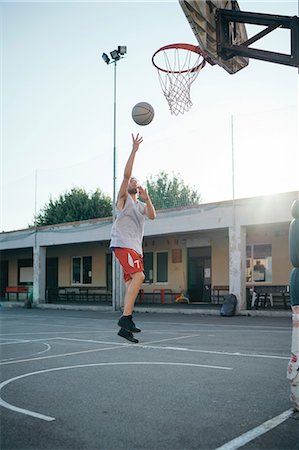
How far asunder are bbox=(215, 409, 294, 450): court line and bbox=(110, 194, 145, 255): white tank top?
2.77 m

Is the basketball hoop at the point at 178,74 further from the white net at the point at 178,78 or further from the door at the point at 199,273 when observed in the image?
the door at the point at 199,273

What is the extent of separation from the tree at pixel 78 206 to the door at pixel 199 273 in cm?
2018

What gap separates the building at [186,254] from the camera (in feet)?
55.2

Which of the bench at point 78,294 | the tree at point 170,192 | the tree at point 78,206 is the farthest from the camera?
the tree at point 78,206

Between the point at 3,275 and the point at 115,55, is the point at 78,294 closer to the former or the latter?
the point at 3,275

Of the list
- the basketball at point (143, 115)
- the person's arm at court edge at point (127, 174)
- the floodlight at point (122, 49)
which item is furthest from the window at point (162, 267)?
the person's arm at court edge at point (127, 174)

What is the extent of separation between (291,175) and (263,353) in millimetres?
9141

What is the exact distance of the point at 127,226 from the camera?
5.83 m

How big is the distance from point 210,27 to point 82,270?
2419 centimetres

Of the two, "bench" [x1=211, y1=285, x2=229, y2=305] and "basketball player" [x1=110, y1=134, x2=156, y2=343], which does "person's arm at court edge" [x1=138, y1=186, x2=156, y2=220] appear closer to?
"basketball player" [x1=110, y1=134, x2=156, y2=343]

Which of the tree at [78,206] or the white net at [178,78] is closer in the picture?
the white net at [178,78]

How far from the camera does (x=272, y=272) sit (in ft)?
68.2

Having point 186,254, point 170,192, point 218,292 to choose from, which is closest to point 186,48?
point 170,192

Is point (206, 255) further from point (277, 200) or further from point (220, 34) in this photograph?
point (220, 34)
